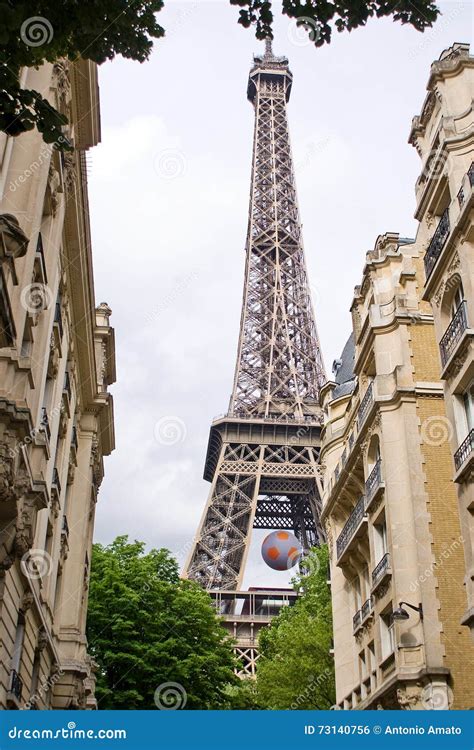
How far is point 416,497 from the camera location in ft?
81.4

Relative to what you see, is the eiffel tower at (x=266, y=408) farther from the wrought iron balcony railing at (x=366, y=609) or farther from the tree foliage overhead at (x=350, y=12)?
the tree foliage overhead at (x=350, y=12)

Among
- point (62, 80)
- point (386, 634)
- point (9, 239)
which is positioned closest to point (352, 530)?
point (386, 634)

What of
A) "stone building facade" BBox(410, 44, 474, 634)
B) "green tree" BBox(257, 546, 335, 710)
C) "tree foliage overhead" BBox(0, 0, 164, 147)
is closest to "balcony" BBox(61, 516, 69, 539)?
"stone building facade" BBox(410, 44, 474, 634)

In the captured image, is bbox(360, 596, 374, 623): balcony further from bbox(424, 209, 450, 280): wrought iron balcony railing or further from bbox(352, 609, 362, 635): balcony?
bbox(424, 209, 450, 280): wrought iron balcony railing

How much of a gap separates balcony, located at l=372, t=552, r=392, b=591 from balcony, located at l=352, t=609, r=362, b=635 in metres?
3.06

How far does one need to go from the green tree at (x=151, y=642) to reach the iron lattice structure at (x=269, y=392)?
39.4m

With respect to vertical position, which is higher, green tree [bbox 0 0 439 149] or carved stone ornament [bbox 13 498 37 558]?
green tree [bbox 0 0 439 149]

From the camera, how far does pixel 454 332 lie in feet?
67.6

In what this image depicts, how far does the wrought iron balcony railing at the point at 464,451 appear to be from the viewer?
18641mm

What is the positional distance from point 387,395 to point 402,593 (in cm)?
631

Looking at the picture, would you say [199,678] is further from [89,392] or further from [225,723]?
[225,723]

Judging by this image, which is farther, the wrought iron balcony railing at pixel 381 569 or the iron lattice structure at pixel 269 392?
the iron lattice structure at pixel 269 392

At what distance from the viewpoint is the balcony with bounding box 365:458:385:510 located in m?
26.5

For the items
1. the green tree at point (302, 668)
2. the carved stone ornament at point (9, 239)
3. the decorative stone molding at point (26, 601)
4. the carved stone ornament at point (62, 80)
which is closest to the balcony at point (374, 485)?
the decorative stone molding at point (26, 601)
